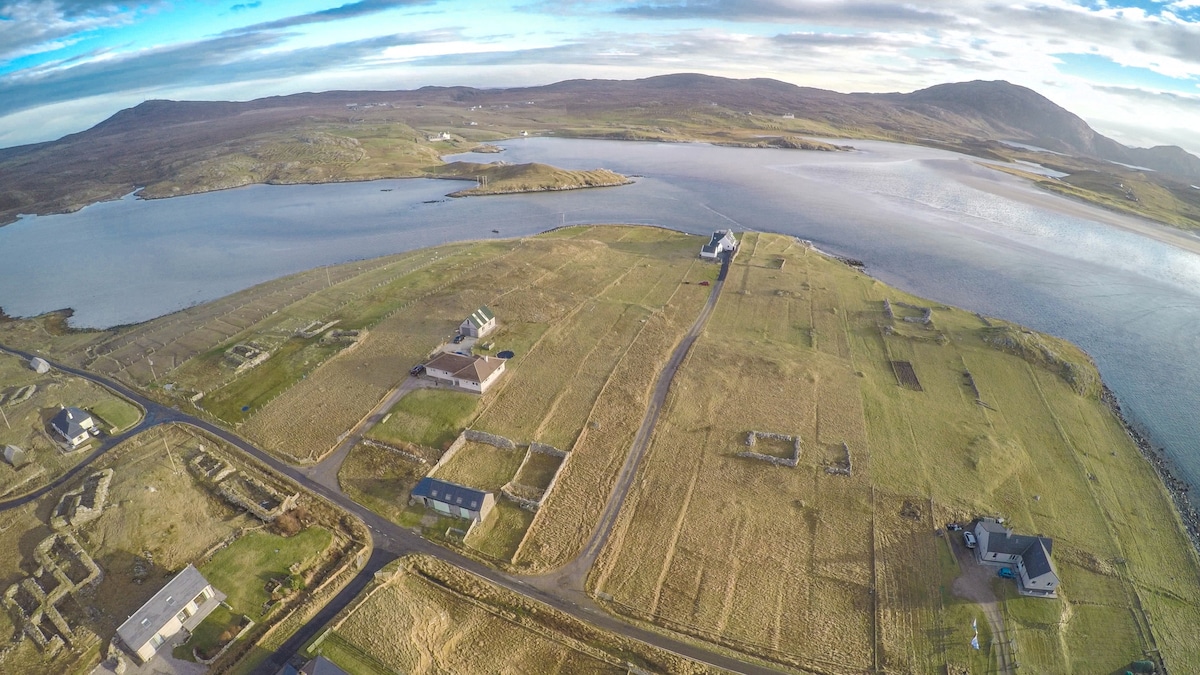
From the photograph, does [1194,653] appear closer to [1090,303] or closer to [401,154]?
[1090,303]

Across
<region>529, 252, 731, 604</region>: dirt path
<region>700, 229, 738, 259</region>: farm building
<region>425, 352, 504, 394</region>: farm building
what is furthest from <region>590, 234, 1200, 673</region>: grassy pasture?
<region>700, 229, 738, 259</region>: farm building

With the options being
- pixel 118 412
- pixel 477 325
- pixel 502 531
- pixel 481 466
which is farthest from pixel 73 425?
pixel 502 531

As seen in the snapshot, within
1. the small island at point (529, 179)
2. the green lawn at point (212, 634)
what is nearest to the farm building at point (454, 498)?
the green lawn at point (212, 634)

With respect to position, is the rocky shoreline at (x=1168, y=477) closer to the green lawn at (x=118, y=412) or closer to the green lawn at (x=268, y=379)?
the green lawn at (x=268, y=379)

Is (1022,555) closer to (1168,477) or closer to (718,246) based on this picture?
(1168,477)

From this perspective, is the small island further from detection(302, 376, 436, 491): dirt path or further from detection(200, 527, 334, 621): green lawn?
detection(200, 527, 334, 621): green lawn

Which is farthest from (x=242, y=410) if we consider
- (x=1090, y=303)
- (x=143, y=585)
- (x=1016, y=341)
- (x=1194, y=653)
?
(x=1090, y=303)
